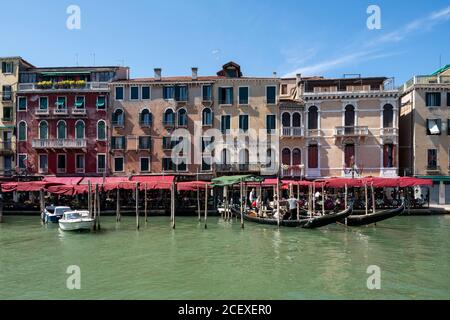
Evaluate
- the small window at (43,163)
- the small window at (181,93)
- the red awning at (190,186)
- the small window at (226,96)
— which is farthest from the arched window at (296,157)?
the small window at (43,163)

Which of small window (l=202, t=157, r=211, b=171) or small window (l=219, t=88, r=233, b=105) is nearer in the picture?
small window (l=202, t=157, r=211, b=171)

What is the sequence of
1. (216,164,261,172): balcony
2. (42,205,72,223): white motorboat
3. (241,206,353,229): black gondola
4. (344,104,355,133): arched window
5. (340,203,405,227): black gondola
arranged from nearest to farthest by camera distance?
(241,206,353,229): black gondola
(340,203,405,227): black gondola
(42,205,72,223): white motorboat
(344,104,355,133): arched window
(216,164,261,172): balcony

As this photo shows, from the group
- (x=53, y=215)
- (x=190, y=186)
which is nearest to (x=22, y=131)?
(x=53, y=215)

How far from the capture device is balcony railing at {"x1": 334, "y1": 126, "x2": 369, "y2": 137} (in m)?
32.7

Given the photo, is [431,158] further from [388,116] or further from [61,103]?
[61,103]

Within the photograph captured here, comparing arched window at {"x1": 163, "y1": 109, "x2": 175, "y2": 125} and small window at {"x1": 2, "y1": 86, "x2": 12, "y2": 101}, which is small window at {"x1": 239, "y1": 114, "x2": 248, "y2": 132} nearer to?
arched window at {"x1": 163, "y1": 109, "x2": 175, "y2": 125}

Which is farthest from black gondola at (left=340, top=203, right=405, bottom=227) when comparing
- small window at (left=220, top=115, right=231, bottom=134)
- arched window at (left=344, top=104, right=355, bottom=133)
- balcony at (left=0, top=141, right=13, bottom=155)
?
balcony at (left=0, top=141, right=13, bottom=155)

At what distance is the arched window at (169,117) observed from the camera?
34562 millimetres

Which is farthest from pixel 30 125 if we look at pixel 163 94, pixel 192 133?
pixel 192 133

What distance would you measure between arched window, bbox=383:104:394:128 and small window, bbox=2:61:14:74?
30954 mm

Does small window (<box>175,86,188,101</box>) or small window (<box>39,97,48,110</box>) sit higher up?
small window (<box>175,86,188,101</box>)

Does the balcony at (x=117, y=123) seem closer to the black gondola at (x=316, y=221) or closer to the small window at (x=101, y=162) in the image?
the small window at (x=101, y=162)

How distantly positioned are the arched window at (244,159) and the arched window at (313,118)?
5445mm
